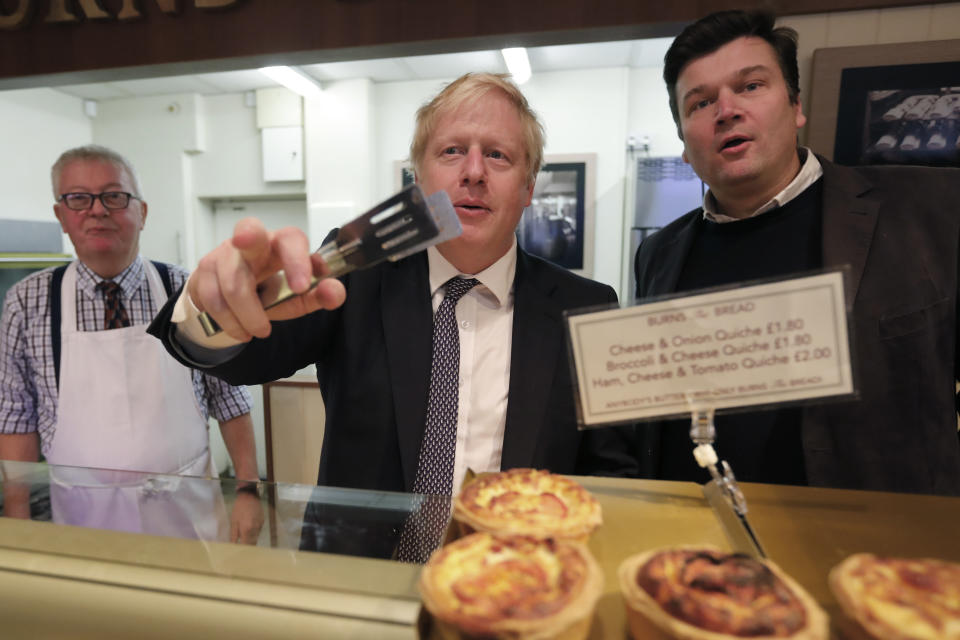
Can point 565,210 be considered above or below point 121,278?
above

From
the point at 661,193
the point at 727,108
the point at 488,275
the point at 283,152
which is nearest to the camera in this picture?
the point at 488,275

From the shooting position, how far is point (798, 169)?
149cm

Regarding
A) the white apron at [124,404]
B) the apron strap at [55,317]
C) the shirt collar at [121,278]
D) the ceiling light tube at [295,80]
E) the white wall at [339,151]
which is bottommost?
the white apron at [124,404]

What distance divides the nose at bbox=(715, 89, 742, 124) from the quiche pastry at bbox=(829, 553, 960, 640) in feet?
3.91

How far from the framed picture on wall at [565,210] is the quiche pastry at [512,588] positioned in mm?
4347

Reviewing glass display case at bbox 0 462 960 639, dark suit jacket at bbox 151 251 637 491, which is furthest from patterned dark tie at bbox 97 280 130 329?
glass display case at bbox 0 462 960 639

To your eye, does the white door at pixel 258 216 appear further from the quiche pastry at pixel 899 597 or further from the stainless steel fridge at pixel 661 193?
the quiche pastry at pixel 899 597

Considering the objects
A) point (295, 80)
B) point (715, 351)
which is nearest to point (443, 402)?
point (715, 351)

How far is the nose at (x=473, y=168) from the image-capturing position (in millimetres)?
1152

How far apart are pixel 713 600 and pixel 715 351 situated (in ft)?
0.84

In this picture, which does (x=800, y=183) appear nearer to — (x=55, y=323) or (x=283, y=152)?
(x=55, y=323)

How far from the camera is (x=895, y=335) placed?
3.86 ft

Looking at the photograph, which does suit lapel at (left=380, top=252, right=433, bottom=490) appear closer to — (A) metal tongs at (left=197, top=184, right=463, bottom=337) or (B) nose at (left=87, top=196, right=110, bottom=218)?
(A) metal tongs at (left=197, top=184, right=463, bottom=337)

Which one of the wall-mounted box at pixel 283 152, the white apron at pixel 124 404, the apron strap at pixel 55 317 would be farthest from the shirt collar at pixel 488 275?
the wall-mounted box at pixel 283 152
